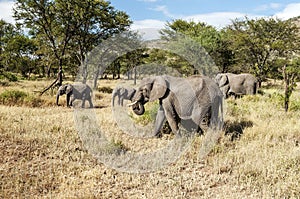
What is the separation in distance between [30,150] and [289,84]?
28.3 ft

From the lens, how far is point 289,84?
1025cm

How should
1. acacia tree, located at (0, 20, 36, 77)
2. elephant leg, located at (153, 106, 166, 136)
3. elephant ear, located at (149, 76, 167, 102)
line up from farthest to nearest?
acacia tree, located at (0, 20, 36, 77)
elephant leg, located at (153, 106, 166, 136)
elephant ear, located at (149, 76, 167, 102)

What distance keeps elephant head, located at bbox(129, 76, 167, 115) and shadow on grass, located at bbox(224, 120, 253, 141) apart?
167cm

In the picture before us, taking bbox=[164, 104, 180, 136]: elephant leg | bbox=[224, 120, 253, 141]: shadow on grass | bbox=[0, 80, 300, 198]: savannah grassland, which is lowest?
bbox=[0, 80, 300, 198]: savannah grassland

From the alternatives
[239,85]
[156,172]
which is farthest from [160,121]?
[239,85]

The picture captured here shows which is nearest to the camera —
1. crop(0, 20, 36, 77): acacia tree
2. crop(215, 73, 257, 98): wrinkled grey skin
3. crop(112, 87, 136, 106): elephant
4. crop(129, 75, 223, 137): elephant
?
crop(129, 75, 223, 137): elephant

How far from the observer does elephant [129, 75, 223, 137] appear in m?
6.03

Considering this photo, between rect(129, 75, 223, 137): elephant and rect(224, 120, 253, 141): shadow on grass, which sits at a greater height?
rect(129, 75, 223, 137): elephant

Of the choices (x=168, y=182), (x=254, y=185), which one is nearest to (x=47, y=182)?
(x=168, y=182)

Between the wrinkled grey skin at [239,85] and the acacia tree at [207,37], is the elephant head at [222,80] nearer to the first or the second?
the wrinkled grey skin at [239,85]

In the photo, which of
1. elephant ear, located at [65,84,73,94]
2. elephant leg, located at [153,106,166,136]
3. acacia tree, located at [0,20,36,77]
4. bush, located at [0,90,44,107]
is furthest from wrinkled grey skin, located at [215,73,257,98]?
acacia tree, located at [0,20,36,77]

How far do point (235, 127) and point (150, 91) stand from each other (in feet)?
7.37

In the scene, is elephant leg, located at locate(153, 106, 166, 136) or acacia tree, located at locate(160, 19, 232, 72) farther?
acacia tree, located at locate(160, 19, 232, 72)

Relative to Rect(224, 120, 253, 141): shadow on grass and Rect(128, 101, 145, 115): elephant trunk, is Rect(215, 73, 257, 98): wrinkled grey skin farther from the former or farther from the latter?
Rect(128, 101, 145, 115): elephant trunk
